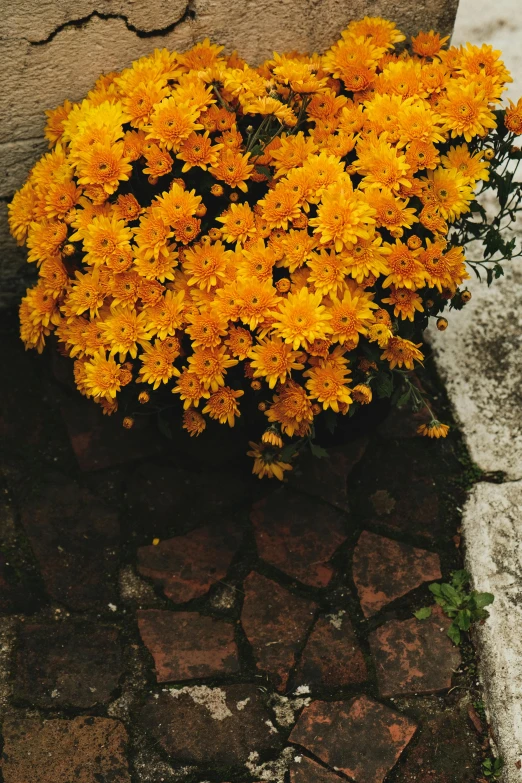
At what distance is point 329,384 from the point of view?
2254mm

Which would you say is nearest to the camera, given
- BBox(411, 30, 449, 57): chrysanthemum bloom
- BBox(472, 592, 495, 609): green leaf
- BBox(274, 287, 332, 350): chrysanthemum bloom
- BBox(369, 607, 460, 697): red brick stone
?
BBox(274, 287, 332, 350): chrysanthemum bloom

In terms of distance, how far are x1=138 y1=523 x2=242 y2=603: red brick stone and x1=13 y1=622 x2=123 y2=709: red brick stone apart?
0.25 metres

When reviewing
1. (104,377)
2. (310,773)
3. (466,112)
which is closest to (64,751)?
(310,773)

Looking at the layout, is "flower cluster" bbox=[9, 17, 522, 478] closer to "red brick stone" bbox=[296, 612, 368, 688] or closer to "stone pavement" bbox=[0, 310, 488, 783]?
"stone pavement" bbox=[0, 310, 488, 783]

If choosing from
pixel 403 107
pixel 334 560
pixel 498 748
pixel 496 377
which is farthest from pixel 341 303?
pixel 498 748

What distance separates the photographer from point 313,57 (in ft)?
8.96

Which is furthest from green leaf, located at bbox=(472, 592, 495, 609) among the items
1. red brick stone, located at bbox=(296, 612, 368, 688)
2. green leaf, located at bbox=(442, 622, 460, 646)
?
red brick stone, located at bbox=(296, 612, 368, 688)

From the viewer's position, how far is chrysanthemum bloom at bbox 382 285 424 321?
2.34 metres

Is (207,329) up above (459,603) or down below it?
above

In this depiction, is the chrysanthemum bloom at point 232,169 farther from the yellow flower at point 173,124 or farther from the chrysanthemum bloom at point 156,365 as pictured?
the chrysanthemum bloom at point 156,365

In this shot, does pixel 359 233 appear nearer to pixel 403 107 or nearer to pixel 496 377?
pixel 403 107

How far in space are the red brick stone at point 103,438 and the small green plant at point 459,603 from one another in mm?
1179

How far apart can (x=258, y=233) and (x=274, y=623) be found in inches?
52.5

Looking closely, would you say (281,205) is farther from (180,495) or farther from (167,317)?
(180,495)
